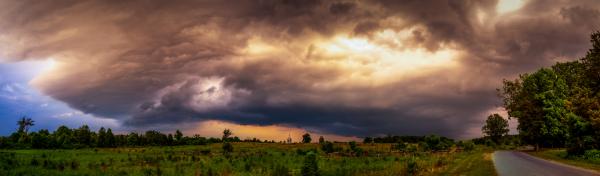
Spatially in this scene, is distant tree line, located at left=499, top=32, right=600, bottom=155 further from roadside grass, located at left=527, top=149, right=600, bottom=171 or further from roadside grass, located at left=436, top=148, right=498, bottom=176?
roadside grass, located at left=436, top=148, right=498, bottom=176

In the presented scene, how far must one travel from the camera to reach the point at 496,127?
175 m

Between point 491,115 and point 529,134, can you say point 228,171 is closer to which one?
point 529,134

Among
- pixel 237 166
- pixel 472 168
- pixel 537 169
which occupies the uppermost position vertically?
pixel 537 169

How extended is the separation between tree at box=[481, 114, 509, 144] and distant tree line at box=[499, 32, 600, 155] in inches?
3559

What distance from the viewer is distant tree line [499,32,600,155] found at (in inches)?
1745

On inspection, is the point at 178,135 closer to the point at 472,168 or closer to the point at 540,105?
the point at 540,105

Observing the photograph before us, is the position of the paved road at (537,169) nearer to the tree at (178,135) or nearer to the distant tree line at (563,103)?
the distant tree line at (563,103)

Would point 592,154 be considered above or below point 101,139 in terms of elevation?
below

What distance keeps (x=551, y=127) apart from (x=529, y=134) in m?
10.8

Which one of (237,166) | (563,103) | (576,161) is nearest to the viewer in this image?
(576,161)

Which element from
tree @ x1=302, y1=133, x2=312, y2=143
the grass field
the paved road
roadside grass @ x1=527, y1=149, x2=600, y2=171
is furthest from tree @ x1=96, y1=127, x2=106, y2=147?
the paved road

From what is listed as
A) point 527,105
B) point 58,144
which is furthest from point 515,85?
point 58,144

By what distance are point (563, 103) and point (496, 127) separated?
374 ft

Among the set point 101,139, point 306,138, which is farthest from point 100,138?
point 306,138
